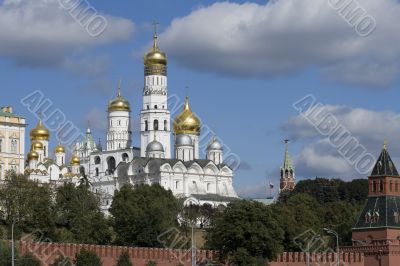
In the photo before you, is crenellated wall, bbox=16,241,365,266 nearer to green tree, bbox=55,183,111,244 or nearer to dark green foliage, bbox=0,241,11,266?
dark green foliage, bbox=0,241,11,266

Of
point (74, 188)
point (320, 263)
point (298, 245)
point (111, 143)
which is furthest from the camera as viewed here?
point (111, 143)

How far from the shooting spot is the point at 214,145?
162 metres

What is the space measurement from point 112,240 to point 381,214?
65.8ft

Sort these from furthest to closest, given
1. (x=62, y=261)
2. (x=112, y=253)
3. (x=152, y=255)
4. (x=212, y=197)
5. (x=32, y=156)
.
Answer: (x=212, y=197) < (x=32, y=156) < (x=152, y=255) < (x=112, y=253) < (x=62, y=261)

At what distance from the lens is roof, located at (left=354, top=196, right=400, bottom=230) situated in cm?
9062

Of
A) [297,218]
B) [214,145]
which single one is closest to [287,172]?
[214,145]

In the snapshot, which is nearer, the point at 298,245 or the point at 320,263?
the point at 320,263

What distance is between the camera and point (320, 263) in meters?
86.6

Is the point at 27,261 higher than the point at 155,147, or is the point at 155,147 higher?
the point at 155,147

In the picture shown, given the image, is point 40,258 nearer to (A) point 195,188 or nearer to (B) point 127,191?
(B) point 127,191

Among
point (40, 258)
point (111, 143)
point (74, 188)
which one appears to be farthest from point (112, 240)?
point (111, 143)

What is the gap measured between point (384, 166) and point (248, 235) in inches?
588

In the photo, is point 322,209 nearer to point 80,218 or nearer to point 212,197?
point 80,218

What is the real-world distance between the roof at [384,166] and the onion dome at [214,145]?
2719 inches
